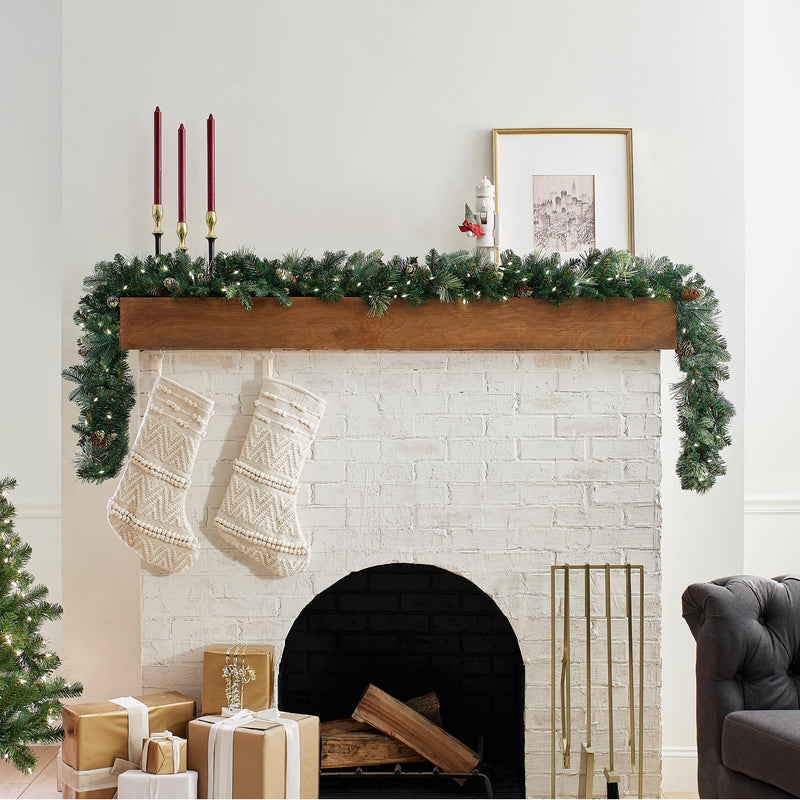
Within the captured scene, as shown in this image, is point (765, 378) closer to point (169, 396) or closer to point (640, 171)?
point (640, 171)

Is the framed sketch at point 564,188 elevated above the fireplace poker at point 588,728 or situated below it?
above

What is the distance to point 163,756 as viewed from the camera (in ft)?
6.49

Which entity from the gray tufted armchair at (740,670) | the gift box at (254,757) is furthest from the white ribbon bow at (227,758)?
the gray tufted armchair at (740,670)

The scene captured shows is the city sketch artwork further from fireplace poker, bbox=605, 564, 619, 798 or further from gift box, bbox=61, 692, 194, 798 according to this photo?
gift box, bbox=61, 692, 194, 798

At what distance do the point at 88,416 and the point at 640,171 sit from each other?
1881 millimetres

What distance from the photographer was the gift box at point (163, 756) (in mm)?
1972

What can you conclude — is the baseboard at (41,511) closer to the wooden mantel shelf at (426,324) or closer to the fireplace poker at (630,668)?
the wooden mantel shelf at (426,324)

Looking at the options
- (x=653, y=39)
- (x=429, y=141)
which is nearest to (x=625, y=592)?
(x=429, y=141)

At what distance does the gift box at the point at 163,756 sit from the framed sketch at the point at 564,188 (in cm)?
175

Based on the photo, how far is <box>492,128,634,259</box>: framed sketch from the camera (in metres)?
2.68

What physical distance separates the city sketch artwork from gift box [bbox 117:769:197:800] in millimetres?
1856

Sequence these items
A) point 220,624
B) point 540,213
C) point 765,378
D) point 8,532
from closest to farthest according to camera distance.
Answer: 1. point 8,532
2. point 220,624
3. point 540,213
4. point 765,378

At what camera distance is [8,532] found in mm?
2146

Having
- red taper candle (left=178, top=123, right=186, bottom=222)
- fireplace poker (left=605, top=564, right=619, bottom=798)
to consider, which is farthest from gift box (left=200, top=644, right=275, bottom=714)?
red taper candle (left=178, top=123, right=186, bottom=222)
